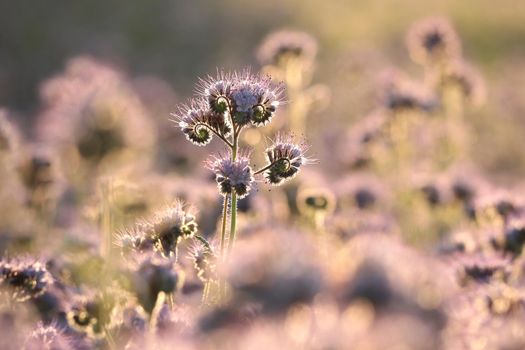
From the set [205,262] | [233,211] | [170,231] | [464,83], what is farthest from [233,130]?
[464,83]

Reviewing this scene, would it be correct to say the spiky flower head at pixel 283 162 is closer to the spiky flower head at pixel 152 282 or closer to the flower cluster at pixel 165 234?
the flower cluster at pixel 165 234

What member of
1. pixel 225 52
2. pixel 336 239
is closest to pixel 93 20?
pixel 225 52

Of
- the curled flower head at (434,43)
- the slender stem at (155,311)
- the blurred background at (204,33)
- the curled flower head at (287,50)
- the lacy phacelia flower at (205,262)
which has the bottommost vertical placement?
the slender stem at (155,311)

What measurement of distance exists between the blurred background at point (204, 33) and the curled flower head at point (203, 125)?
A: 22.1 meters

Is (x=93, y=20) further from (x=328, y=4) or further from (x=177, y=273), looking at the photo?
(x=177, y=273)

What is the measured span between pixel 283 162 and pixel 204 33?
35569mm

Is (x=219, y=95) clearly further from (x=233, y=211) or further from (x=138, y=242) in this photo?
(x=138, y=242)

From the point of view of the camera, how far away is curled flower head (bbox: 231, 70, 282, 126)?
480cm

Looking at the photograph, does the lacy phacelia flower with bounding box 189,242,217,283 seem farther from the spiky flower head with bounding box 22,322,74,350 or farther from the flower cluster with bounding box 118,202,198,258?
the spiky flower head with bounding box 22,322,74,350

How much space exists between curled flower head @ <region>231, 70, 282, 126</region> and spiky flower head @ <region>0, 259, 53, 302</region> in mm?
1480

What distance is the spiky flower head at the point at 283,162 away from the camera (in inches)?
194

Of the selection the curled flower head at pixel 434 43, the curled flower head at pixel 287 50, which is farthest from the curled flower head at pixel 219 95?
the curled flower head at pixel 434 43

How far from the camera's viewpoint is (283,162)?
4.92 metres

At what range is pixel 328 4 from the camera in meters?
43.6
